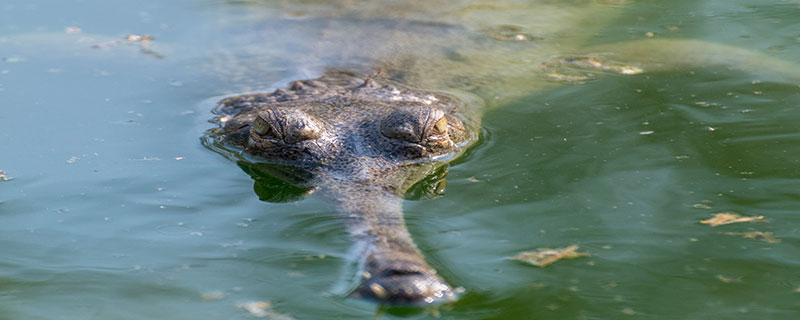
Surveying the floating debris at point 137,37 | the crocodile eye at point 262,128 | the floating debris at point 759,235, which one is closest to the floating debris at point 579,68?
the crocodile eye at point 262,128

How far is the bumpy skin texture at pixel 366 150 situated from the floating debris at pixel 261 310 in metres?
0.29

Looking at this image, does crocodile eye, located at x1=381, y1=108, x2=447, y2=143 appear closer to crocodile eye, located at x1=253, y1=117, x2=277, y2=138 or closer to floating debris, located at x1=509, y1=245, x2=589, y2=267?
crocodile eye, located at x1=253, y1=117, x2=277, y2=138

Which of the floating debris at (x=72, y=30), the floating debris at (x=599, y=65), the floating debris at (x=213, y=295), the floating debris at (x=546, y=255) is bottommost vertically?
the floating debris at (x=599, y=65)

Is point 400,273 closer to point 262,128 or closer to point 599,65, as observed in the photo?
point 262,128

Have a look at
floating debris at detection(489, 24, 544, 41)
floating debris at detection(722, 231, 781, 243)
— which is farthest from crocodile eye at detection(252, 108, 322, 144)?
floating debris at detection(489, 24, 544, 41)

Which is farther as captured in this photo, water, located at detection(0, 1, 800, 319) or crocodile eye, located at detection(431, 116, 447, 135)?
crocodile eye, located at detection(431, 116, 447, 135)

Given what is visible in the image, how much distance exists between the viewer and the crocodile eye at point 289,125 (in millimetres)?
4602

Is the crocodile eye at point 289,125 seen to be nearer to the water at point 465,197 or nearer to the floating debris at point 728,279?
the water at point 465,197

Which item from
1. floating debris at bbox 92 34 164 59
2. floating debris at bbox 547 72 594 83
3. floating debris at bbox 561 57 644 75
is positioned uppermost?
floating debris at bbox 92 34 164 59

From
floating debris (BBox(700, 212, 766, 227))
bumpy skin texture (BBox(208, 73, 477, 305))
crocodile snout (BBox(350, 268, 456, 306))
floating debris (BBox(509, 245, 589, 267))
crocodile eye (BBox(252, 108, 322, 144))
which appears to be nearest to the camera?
crocodile snout (BBox(350, 268, 456, 306))

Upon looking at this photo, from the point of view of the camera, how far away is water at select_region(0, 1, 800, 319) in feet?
10.3

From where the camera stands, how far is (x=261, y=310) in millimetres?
3064

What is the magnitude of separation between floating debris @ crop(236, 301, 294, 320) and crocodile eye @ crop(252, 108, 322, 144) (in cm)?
162

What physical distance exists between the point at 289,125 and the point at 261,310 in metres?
1.72
